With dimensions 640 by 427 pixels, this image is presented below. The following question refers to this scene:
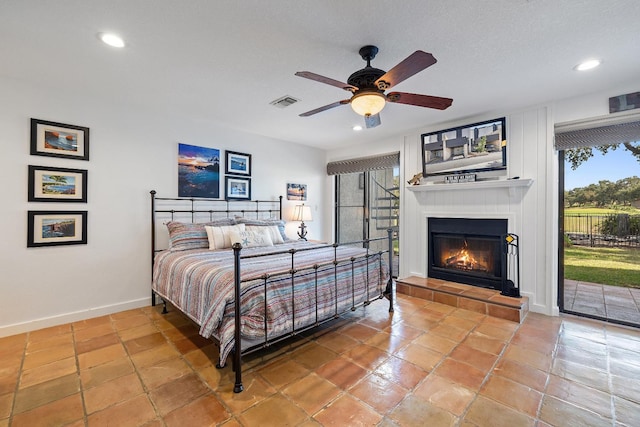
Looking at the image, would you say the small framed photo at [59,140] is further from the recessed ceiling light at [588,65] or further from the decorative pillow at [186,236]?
the recessed ceiling light at [588,65]

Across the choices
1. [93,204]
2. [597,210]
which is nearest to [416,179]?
[597,210]

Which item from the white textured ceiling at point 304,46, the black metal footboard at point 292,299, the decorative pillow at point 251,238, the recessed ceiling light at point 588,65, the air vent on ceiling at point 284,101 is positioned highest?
the air vent on ceiling at point 284,101

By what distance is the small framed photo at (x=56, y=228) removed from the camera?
9.46 ft

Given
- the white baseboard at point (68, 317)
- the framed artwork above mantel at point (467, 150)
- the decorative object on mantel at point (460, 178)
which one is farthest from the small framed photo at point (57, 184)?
the decorative object on mantel at point (460, 178)

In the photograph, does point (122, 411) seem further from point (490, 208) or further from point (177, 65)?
point (490, 208)

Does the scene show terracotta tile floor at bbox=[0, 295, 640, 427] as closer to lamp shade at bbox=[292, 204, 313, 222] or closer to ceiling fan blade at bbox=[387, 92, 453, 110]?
ceiling fan blade at bbox=[387, 92, 453, 110]

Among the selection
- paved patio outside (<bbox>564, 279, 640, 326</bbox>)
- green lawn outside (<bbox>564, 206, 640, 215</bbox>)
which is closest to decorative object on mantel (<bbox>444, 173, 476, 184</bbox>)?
green lawn outside (<bbox>564, 206, 640, 215</bbox>)

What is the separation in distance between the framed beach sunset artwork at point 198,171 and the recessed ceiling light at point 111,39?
1761 mm

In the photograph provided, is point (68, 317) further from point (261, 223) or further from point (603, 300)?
point (603, 300)

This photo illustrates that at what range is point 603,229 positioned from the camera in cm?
327

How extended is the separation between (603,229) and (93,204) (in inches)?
233

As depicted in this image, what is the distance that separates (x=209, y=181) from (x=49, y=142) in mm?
1721

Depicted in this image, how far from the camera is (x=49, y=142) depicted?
2965mm

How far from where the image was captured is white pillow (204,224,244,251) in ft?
11.3
